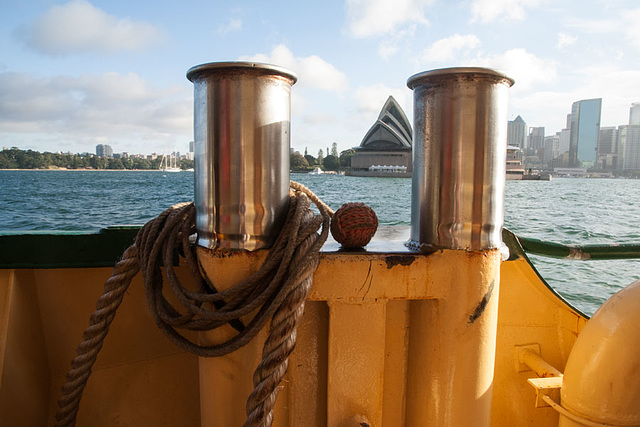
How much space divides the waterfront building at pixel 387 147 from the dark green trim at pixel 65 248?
5147cm

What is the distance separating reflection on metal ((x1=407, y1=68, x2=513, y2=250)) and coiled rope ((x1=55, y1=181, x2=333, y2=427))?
1.20ft

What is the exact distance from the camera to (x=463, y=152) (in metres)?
1.38

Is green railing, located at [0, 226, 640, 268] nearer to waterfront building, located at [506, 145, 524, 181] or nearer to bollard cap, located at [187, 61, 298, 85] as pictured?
bollard cap, located at [187, 61, 298, 85]

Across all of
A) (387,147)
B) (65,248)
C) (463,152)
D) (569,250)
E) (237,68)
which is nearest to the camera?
(237,68)

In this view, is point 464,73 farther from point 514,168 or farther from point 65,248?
point 514,168

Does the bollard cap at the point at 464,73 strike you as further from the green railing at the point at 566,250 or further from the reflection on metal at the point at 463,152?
the green railing at the point at 566,250

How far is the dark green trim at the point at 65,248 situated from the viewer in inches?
66.4

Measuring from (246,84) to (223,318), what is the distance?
66 cm

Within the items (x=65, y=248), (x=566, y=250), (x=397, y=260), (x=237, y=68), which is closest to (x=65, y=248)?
(x=65, y=248)

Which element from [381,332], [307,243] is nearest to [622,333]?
[381,332]

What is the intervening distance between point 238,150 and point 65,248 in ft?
2.86

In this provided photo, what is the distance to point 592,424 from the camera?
1.46m

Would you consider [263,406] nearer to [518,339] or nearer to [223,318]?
[223,318]

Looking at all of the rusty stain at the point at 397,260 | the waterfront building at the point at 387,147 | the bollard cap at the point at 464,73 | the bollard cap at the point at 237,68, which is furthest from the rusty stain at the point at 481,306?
the waterfront building at the point at 387,147
